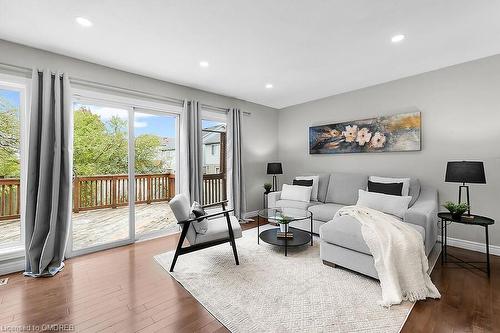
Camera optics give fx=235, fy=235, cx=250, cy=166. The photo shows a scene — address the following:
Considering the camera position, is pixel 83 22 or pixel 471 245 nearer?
pixel 83 22

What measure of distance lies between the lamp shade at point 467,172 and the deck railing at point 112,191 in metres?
3.57

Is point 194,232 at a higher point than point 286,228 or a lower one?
higher

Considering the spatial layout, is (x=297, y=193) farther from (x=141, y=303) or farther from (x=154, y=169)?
(x=141, y=303)

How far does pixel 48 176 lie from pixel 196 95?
7.90 feet

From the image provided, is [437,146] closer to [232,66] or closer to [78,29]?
[232,66]

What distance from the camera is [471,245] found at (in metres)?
3.11

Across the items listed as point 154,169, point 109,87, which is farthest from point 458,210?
point 109,87

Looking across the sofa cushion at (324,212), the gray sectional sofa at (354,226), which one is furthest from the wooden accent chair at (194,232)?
the sofa cushion at (324,212)

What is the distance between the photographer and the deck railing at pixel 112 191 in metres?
2.84

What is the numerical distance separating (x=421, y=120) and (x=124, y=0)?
396 cm

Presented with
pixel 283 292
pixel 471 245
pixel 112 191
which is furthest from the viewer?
pixel 112 191

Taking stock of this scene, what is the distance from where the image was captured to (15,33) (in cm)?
237

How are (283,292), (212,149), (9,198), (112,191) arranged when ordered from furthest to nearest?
1. (212,149)
2. (112,191)
3. (9,198)
4. (283,292)

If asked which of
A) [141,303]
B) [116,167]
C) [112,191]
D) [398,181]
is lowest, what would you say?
[141,303]
